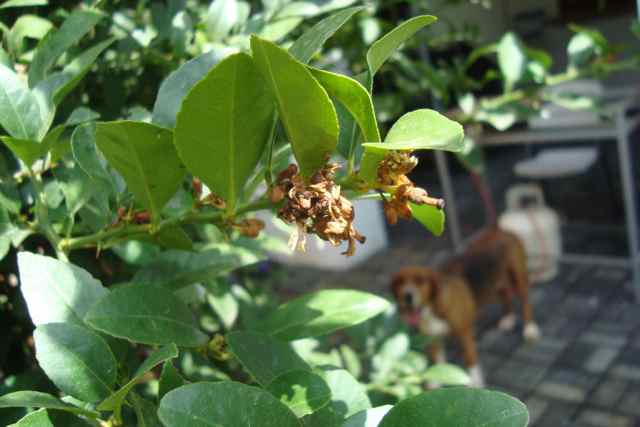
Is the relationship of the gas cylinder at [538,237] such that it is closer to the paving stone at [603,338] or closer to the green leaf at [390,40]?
the paving stone at [603,338]

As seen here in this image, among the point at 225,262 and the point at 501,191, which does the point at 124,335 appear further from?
the point at 501,191

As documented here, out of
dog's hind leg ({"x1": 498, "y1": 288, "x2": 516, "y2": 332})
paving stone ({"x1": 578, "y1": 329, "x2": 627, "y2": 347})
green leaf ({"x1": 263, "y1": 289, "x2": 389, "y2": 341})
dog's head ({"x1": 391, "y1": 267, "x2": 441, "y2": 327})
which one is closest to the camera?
green leaf ({"x1": 263, "y1": 289, "x2": 389, "y2": 341})

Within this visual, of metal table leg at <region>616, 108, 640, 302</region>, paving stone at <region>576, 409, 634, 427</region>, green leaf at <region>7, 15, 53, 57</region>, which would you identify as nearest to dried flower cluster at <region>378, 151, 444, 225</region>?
green leaf at <region>7, 15, 53, 57</region>

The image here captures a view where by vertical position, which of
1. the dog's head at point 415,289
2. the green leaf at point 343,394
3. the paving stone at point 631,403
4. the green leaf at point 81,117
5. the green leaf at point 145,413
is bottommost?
the paving stone at point 631,403

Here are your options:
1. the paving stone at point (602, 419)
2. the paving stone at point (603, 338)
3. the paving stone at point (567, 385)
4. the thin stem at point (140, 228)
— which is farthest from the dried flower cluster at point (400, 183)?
the paving stone at point (603, 338)

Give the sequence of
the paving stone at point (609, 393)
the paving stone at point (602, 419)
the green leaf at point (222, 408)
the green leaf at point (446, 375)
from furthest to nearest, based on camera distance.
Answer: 1. the paving stone at point (609, 393)
2. the paving stone at point (602, 419)
3. the green leaf at point (446, 375)
4. the green leaf at point (222, 408)

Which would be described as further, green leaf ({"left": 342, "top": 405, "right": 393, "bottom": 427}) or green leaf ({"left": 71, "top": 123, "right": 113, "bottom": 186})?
green leaf ({"left": 71, "top": 123, "right": 113, "bottom": 186})

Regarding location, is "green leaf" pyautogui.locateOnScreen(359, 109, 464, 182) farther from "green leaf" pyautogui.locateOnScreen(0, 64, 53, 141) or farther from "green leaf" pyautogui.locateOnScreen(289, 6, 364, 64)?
"green leaf" pyautogui.locateOnScreen(0, 64, 53, 141)
